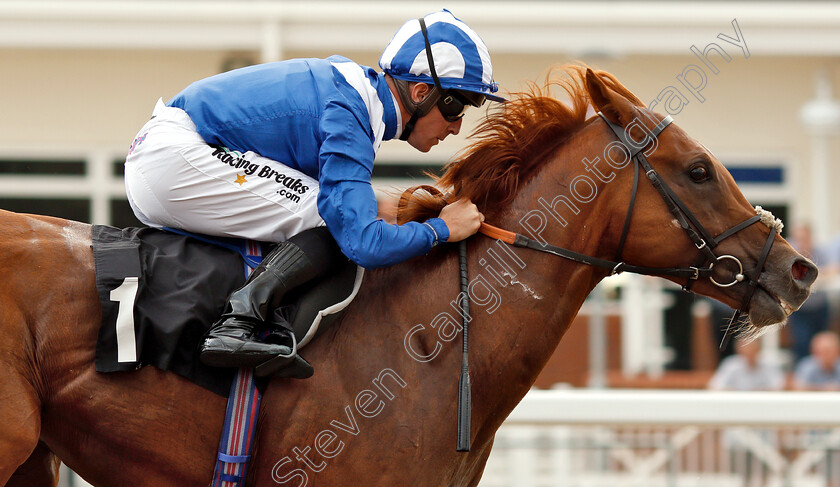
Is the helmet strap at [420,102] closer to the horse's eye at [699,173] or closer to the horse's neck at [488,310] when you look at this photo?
the horse's neck at [488,310]

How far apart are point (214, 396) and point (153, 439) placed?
0.20 m

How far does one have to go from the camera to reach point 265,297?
253 cm

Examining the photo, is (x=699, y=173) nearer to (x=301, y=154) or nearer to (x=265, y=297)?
(x=301, y=154)

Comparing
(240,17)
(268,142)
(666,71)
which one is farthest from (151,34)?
(268,142)

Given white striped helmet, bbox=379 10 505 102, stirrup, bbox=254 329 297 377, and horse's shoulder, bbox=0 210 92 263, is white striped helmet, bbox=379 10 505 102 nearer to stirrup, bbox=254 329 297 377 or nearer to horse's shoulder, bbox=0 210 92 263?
stirrup, bbox=254 329 297 377

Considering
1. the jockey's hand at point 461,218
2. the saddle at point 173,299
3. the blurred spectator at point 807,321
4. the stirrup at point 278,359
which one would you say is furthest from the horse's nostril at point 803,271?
the blurred spectator at point 807,321

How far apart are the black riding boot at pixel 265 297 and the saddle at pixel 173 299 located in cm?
6

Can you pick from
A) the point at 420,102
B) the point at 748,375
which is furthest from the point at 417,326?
the point at 748,375

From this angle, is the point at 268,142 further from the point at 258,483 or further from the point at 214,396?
the point at 258,483

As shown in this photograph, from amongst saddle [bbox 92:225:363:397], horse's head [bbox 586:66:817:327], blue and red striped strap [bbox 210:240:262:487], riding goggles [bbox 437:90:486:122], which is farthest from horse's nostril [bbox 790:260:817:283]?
blue and red striped strap [bbox 210:240:262:487]

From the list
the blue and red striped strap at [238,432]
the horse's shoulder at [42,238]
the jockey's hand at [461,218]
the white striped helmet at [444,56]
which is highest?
the white striped helmet at [444,56]

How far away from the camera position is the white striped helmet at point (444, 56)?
2783 millimetres

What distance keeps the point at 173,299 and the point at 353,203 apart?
0.58 metres

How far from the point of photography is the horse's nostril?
9.30 feet
